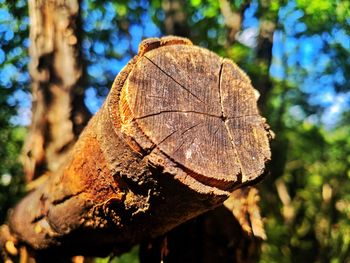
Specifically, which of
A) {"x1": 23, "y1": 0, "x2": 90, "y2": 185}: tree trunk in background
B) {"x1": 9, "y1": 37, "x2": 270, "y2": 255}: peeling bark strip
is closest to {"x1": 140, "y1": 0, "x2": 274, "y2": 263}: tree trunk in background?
{"x1": 9, "y1": 37, "x2": 270, "y2": 255}: peeling bark strip

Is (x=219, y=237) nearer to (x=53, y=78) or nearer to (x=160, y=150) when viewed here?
(x=160, y=150)

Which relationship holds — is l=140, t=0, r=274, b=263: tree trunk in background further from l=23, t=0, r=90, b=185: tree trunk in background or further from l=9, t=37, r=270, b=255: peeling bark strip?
l=23, t=0, r=90, b=185: tree trunk in background

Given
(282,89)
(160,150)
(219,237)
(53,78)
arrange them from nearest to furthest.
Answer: (160,150)
(219,237)
(53,78)
(282,89)

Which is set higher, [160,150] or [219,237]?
[160,150]

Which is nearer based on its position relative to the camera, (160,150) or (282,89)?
(160,150)

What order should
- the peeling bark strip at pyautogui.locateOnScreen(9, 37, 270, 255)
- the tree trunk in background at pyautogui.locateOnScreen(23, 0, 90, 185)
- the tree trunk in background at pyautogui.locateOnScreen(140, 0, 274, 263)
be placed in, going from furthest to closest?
1. the tree trunk in background at pyautogui.locateOnScreen(23, 0, 90, 185)
2. the tree trunk in background at pyautogui.locateOnScreen(140, 0, 274, 263)
3. the peeling bark strip at pyautogui.locateOnScreen(9, 37, 270, 255)

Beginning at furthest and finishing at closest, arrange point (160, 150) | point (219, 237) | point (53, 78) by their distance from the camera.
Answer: point (53, 78)
point (219, 237)
point (160, 150)

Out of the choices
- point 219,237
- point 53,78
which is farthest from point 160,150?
point 53,78

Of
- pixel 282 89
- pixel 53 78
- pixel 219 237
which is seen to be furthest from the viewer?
pixel 282 89

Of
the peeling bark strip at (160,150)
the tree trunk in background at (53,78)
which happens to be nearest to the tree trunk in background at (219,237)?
the peeling bark strip at (160,150)
